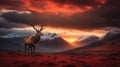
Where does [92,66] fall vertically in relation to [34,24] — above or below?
below

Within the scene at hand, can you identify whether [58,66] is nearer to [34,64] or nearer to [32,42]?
[34,64]

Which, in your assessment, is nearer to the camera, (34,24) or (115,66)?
(115,66)

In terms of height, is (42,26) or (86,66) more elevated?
(42,26)

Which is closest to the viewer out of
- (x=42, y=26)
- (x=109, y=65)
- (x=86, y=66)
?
(x=86, y=66)

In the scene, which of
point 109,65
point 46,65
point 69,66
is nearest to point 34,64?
point 46,65

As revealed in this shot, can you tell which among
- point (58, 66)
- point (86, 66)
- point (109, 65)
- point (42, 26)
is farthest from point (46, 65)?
point (42, 26)

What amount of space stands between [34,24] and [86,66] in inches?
584

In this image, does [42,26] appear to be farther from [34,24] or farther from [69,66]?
[69,66]

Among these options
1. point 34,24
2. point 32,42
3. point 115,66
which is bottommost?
point 115,66

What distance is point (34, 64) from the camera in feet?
113

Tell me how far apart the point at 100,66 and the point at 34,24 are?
48.8 ft

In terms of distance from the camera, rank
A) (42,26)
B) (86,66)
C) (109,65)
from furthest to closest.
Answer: (42,26)
(109,65)
(86,66)

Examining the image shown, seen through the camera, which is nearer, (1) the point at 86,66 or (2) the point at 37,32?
(1) the point at 86,66

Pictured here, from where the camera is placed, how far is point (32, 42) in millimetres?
45125
